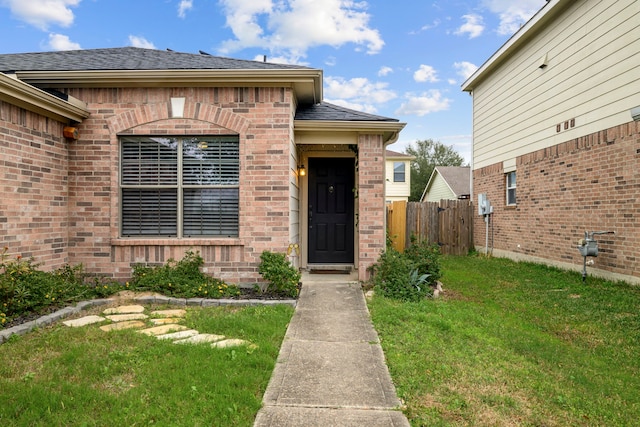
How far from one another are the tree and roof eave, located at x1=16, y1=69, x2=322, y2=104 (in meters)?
32.3

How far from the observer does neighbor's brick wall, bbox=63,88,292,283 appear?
18.2 ft

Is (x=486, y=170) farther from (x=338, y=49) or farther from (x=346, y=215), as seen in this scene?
(x=338, y=49)

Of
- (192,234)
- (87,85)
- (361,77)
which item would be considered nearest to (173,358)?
(192,234)

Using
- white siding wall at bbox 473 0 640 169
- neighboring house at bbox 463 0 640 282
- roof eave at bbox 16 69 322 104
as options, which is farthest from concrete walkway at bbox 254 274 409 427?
white siding wall at bbox 473 0 640 169

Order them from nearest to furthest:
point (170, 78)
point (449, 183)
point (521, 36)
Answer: point (170, 78), point (521, 36), point (449, 183)

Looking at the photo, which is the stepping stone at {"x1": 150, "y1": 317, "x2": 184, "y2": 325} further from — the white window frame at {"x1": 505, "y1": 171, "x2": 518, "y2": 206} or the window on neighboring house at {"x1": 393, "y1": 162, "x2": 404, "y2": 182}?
the window on neighboring house at {"x1": 393, "y1": 162, "x2": 404, "y2": 182}

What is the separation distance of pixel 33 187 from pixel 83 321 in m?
2.03

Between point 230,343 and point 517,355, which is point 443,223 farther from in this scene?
point 230,343

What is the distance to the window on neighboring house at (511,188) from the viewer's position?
10070mm

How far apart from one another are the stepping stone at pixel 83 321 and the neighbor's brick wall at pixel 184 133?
1.41 m

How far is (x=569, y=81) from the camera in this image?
306 inches

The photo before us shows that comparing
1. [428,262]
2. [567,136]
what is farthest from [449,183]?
[428,262]

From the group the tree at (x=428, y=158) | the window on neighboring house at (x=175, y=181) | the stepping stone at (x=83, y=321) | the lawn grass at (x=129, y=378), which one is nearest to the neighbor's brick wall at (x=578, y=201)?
the lawn grass at (x=129, y=378)

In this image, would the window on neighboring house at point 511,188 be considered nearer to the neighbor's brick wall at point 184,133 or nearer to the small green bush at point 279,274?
the neighbor's brick wall at point 184,133
